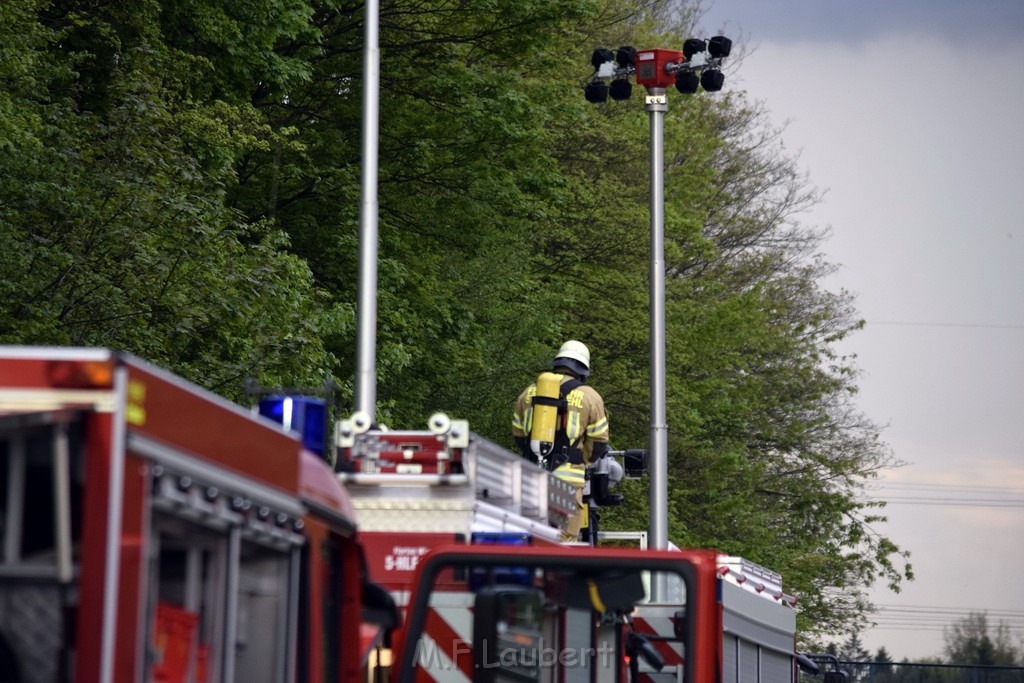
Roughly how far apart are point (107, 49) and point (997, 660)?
1241 inches

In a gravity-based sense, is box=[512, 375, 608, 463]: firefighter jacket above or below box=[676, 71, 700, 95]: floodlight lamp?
below

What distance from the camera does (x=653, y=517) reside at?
66.5 ft

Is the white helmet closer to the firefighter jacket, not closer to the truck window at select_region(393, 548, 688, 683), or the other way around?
the firefighter jacket

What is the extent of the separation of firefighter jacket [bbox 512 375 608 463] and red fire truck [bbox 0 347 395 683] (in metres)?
7.88

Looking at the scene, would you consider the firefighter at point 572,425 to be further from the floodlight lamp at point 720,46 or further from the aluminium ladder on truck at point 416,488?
the floodlight lamp at point 720,46

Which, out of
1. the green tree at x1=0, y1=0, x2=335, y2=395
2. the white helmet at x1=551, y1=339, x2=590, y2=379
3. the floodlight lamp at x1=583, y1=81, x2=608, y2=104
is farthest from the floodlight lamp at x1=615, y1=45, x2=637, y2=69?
the white helmet at x1=551, y1=339, x2=590, y2=379

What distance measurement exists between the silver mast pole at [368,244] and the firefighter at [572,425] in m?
2.65

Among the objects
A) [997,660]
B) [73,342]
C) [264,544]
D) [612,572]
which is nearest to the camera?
[264,544]

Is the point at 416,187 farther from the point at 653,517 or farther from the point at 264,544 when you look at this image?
the point at 264,544

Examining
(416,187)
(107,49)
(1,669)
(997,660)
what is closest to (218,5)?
(107,49)

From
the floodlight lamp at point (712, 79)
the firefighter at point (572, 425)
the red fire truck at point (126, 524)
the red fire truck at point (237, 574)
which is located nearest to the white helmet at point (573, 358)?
the firefighter at point (572, 425)

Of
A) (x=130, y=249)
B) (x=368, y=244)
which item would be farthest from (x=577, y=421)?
(x=368, y=244)

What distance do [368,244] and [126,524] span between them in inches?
497

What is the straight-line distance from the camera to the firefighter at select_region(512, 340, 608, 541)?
12.2 metres
